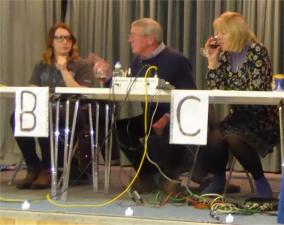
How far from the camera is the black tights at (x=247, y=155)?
2520 mm

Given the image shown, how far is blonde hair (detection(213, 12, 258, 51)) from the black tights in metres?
0.46

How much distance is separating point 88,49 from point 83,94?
216cm

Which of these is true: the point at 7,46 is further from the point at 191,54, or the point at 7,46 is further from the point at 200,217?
the point at 200,217

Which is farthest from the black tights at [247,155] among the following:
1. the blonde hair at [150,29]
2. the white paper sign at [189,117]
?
the blonde hair at [150,29]

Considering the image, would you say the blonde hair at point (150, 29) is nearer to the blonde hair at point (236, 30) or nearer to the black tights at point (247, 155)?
the blonde hair at point (236, 30)

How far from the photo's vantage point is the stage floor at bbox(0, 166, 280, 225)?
2.15 metres

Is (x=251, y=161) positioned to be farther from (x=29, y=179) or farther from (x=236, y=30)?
(x=29, y=179)

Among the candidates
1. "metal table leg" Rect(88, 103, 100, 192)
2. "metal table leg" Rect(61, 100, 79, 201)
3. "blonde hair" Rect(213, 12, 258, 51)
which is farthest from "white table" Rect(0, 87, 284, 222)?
"blonde hair" Rect(213, 12, 258, 51)

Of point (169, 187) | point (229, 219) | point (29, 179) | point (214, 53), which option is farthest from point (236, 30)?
point (29, 179)

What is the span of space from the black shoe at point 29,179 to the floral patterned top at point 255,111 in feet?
3.43

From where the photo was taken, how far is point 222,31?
2732 millimetres

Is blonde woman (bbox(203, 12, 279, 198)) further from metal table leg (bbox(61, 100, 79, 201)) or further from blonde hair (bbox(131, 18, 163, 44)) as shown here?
metal table leg (bbox(61, 100, 79, 201))

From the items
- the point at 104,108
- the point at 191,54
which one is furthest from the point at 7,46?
the point at 104,108

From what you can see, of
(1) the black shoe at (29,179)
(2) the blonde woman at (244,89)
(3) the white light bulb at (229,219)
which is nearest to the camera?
(3) the white light bulb at (229,219)
